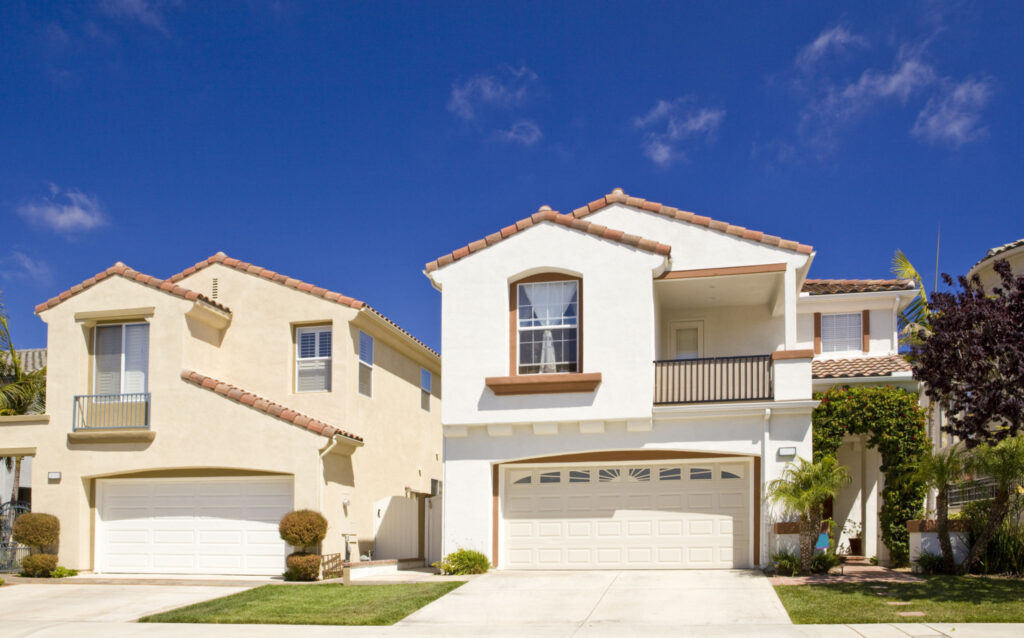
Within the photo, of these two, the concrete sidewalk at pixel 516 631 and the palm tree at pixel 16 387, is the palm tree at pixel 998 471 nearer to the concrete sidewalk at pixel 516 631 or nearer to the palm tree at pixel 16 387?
the concrete sidewalk at pixel 516 631

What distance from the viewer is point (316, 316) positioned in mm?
22828

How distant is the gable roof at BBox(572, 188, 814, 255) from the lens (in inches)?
788

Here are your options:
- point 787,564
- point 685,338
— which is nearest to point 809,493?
point 787,564

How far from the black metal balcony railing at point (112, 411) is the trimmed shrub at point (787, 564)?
12680 mm

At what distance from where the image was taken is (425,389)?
2800cm

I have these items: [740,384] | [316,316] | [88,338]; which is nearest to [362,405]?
[316,316]

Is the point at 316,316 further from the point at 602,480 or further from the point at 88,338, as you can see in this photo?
the point at 602,480

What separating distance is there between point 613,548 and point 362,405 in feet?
22.1

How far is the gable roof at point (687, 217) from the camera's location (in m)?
20.0

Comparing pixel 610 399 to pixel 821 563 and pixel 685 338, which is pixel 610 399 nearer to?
pixel 685 338

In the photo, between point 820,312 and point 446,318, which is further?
point 820,312

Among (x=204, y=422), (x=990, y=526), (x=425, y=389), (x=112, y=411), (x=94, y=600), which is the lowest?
(x=94, y=600)

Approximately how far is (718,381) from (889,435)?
3.38 metres

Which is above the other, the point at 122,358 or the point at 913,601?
the point at 122,358
